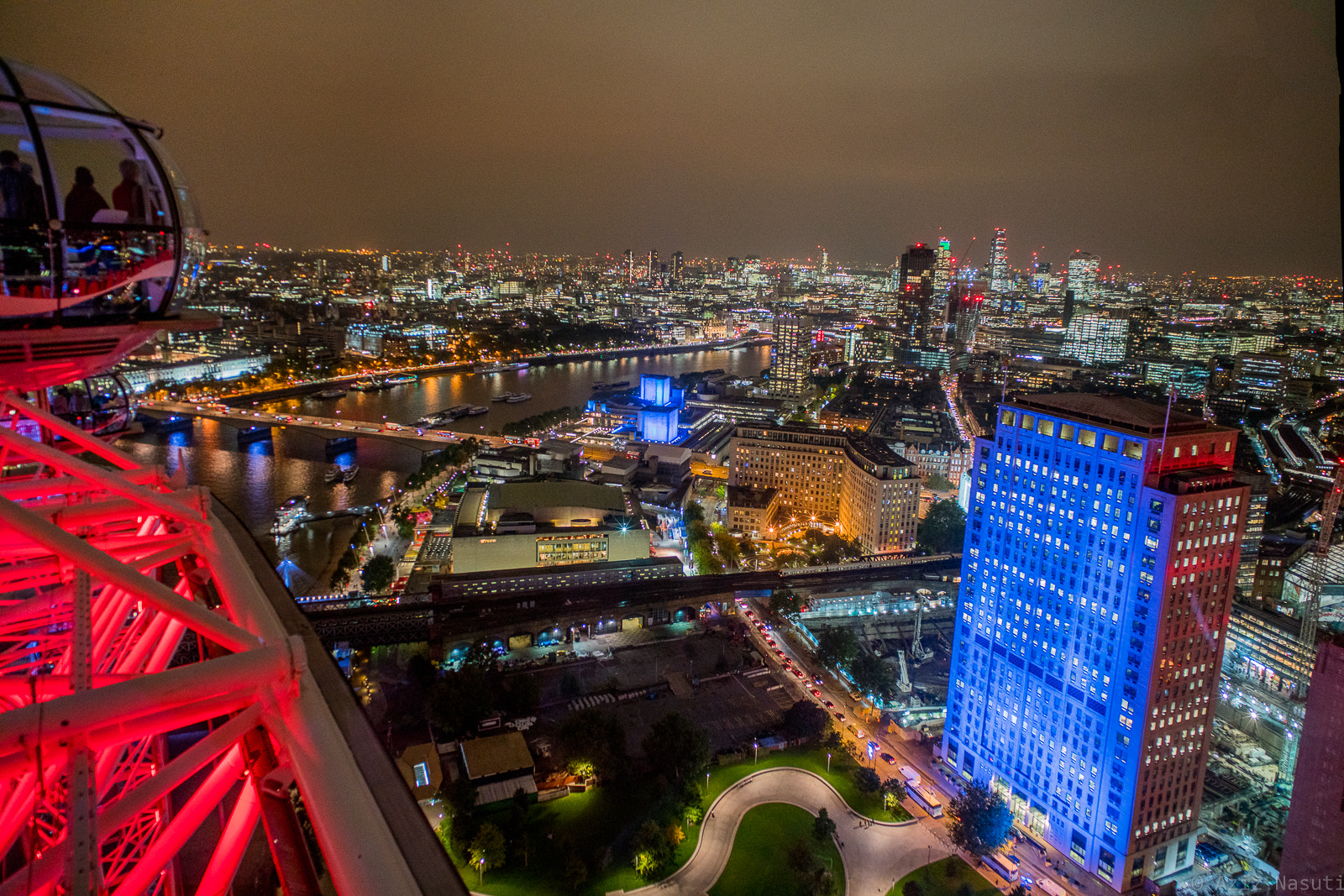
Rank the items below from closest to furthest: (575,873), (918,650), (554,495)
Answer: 1. (575,873)
2. (918,650)
3. (554,495)

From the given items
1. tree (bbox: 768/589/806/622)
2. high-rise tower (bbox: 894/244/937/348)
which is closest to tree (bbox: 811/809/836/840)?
tree (bbox: 768/589/806/622)

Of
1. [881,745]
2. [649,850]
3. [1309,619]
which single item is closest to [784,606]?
[881,745]

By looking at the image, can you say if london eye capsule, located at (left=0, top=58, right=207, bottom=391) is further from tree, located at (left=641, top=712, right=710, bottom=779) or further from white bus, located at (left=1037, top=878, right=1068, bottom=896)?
white bus, located at (left=1037, top=878, right=1068, bottom=896)

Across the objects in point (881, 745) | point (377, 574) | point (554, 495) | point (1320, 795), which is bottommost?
point (881, 745)

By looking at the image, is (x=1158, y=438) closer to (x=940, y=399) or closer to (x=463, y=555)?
(x=463, y=555)

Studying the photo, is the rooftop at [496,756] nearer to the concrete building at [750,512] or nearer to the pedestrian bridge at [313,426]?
the concrete building at [750,512]

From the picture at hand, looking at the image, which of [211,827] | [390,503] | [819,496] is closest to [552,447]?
[390,503]

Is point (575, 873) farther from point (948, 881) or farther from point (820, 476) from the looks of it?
point (820, 476)
